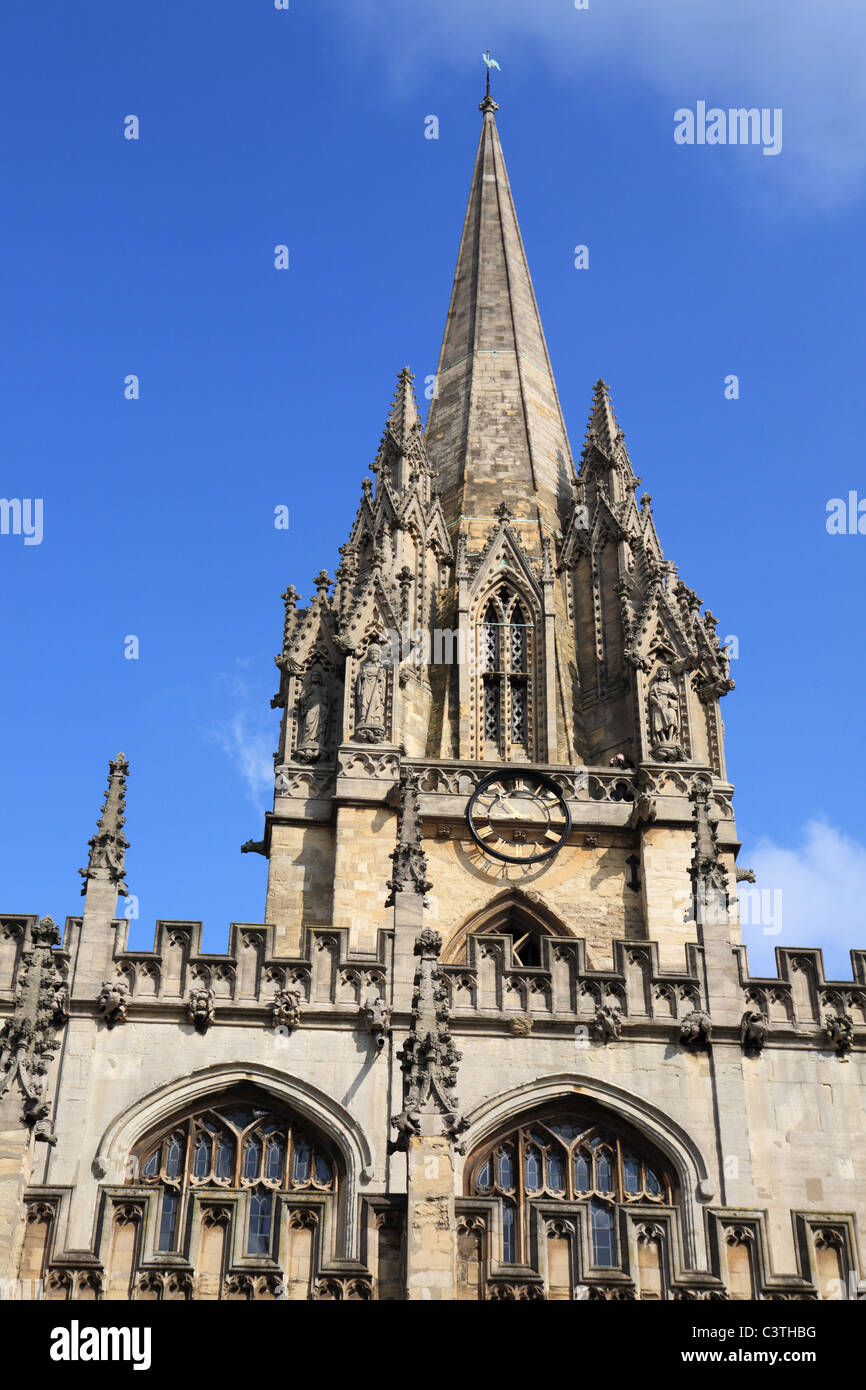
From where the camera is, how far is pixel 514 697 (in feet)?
112

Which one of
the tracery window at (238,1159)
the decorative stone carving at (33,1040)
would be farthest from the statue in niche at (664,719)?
the decorative stone carving at (33,1040)

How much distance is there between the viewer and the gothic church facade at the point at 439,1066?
18578 mm

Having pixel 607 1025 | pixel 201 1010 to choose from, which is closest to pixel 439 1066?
pixel 607 1025

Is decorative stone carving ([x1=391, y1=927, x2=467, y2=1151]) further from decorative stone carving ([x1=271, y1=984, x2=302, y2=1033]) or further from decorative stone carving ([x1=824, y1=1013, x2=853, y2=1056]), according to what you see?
decorative stone carving ([x1=824, y1=1013, x2=853, y2=1056])

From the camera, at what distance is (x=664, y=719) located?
31656 mm

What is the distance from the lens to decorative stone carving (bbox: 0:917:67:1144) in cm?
1803

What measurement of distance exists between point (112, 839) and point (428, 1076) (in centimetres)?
674

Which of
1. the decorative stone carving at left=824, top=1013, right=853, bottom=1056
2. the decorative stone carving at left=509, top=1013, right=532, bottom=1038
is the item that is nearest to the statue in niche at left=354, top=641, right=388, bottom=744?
the decorative stone carving at left=509, top=1013, right=532, bottom=1038

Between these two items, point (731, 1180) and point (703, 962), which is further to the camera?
point (703, 962)

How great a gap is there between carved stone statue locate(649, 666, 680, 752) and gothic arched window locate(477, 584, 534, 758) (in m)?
2.46
